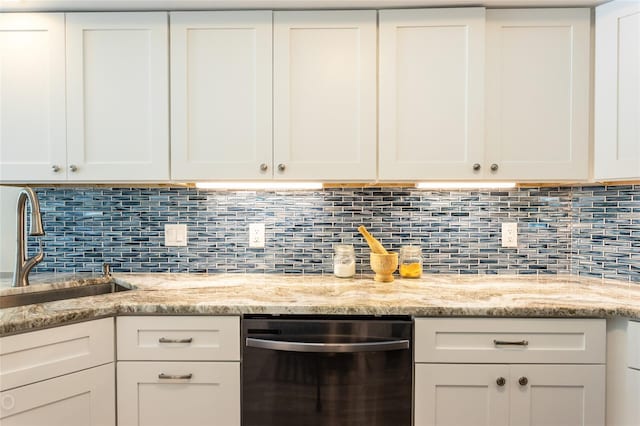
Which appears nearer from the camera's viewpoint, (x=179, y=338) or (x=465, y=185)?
(x=179, y=338)

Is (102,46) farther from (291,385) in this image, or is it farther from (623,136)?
(623,136)

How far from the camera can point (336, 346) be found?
1.32 m

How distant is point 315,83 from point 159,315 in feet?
3.66

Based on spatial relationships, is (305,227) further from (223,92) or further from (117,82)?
(117,82)

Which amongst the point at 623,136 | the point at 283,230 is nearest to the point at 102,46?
the point at 283,230

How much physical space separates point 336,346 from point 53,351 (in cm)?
94

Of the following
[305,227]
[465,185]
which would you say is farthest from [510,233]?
[305,227]

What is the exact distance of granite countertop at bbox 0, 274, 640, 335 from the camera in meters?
1.33

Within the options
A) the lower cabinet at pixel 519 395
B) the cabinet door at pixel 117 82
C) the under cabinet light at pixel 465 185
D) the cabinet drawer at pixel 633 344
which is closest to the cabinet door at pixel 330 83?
the under cabinet light at pixel 465 185

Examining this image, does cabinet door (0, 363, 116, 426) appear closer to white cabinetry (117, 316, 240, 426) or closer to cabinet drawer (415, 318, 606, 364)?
white cabinetry (117, 316, 240, 426)

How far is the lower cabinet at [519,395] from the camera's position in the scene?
1.34 m

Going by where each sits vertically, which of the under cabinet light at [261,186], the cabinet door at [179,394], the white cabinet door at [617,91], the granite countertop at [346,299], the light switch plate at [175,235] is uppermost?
the white cabinet door at [617,91]

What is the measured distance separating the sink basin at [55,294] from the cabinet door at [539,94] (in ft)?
6.11

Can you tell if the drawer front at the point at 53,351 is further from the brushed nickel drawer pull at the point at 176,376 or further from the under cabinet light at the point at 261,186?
the under cabinet light at the point at 261,186
